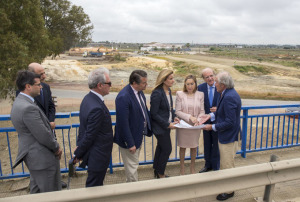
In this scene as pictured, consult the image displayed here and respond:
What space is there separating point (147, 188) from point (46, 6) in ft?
81.4

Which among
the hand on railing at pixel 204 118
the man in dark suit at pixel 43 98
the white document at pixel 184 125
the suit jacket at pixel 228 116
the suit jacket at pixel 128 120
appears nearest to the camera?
the suit jacket at pixel 128 120

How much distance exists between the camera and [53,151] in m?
2.88

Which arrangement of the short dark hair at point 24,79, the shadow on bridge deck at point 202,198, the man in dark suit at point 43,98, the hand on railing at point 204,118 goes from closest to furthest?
the short dark hair at point 24,79, the shadow on bridge deck at point 202,198, the man in dark suit at point 43,98, the hand on railing at point 204,118

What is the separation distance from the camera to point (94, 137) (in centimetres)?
270

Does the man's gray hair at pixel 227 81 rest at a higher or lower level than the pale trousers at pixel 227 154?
higher

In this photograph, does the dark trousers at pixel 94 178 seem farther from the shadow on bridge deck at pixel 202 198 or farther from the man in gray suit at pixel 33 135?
the shadow on bridge deck at pixel 202 198

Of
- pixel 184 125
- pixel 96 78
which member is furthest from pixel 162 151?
pixel 96 78

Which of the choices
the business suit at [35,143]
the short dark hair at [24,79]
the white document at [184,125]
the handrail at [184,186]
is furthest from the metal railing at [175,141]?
the handrail at [184,186]

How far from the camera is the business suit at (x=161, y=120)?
378 centimetres

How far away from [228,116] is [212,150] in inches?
46.2

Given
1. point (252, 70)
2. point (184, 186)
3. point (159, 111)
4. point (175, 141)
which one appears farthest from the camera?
point (252, 70)

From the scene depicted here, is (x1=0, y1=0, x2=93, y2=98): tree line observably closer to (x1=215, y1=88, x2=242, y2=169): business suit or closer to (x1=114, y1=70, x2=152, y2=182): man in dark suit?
(x1=114, y1=70, x2=152, y2=182): man in dark suit

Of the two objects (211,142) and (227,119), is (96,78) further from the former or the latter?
(211,142)

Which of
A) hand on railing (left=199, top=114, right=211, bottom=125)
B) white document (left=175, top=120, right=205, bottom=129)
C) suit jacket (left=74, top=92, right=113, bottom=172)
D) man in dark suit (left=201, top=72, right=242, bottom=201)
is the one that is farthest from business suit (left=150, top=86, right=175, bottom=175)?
suit jacket (left=74, top=92, right=113, bottom=172)
